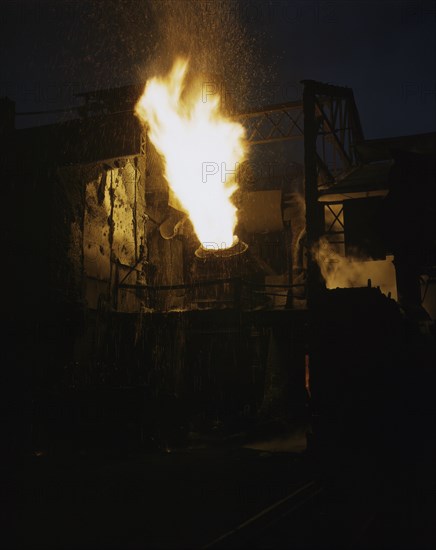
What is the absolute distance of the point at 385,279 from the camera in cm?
1795

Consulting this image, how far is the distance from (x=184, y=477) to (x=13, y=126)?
1248 centimetres

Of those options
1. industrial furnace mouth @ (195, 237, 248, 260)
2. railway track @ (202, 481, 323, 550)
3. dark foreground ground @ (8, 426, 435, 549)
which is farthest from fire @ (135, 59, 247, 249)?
railway track @ (202, 481, 323, 550)

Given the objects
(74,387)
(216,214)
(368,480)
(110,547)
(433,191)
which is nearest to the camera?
(110,547)

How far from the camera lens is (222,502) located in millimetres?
7754

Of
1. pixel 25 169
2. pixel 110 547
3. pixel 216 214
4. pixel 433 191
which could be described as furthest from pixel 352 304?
pixel 216 214

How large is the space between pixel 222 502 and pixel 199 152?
15.3m

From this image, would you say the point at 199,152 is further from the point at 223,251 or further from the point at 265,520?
the point at 265,520

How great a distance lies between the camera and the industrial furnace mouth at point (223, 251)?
19.4 metres

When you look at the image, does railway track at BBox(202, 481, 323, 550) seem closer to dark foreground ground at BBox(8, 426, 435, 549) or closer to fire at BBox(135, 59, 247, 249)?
dark foreground ground at BBox(8, 426, 435, 549)

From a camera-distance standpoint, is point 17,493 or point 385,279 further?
point 385,279

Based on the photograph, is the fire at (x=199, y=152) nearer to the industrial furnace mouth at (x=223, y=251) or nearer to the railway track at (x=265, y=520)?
the industrial furnace mouth at (x=223, y=251)

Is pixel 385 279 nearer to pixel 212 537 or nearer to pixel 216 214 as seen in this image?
pixel 216 214

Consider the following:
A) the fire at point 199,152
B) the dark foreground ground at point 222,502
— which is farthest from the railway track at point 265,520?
the fire at point 199,152

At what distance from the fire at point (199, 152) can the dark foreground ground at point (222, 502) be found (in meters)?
10.7
